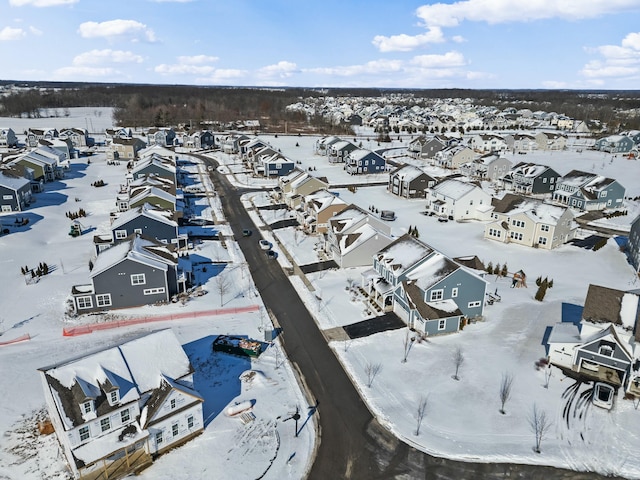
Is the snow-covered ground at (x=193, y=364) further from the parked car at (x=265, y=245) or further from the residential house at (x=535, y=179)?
the residential house at (x=535, y=179)

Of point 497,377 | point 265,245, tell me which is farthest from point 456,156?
point 497,377

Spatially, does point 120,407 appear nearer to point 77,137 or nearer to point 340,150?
point 340,150

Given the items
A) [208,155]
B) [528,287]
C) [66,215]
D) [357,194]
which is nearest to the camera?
[528,287]

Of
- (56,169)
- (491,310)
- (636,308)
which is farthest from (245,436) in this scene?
(56,169)

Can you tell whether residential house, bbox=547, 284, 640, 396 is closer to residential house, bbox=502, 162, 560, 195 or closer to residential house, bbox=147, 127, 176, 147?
residential house, bbox=502, 162, 560, 195

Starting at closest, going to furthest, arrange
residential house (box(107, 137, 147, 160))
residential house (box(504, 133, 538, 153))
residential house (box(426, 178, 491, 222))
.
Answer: residential house (box(426, 178, 491, 222)) → residential house (box(107, 137, 147, 160)) → residential house (box(504, 133, 538, 153))

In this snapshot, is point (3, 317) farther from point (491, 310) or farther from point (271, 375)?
point (491, 310)

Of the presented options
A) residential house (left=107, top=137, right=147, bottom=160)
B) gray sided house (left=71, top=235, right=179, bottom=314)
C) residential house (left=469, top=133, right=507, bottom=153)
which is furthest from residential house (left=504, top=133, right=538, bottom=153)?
gray sided house (left=71, top=235, right=179, bottom=314)
